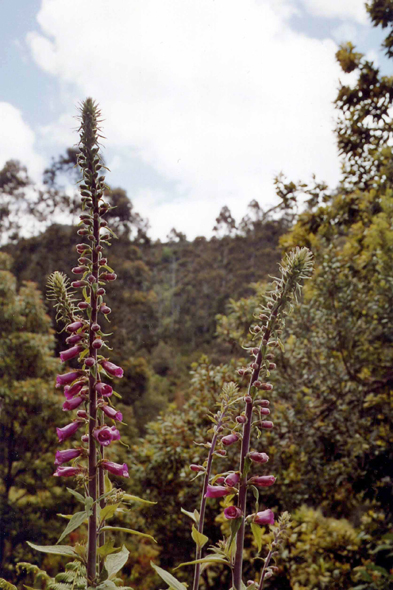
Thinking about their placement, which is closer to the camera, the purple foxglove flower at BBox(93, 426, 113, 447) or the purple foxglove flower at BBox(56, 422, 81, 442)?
the purple foxglove flower at BBox(93, 426, 113, 447)

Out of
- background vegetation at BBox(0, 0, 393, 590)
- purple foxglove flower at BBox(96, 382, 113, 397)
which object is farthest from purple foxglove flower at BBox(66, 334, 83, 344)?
background vegetation at BBox(0, 0, 393, 590)

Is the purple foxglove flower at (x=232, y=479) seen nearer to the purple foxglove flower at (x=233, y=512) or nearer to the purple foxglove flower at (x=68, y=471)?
the purple foxglove flower at (x=233, y=512)

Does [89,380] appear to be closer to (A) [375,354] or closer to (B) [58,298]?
(B) [58,298]


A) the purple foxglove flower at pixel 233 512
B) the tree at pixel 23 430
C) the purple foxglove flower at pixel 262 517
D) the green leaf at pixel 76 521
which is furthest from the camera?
the tree at pixel 23 430

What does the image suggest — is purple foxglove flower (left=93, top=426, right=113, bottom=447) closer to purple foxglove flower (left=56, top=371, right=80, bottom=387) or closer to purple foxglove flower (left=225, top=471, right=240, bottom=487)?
purple foxglove flower (left=56, top=371, right=80, bottom=387)

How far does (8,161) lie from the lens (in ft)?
52.5

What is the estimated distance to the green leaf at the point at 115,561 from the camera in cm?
108

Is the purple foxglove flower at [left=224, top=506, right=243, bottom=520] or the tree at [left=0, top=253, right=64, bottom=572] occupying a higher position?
the purple foxglove flower at [left=224, top=506, right=243, bottom=520]

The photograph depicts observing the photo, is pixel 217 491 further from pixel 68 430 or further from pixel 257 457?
pixel 68 430

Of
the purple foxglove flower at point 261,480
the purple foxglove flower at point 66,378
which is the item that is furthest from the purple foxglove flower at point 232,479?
the purple foxglove flower at point 66,378

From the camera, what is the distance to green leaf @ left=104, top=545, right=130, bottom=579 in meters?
1.08

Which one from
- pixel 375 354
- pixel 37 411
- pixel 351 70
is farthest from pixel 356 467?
pixel 37 411

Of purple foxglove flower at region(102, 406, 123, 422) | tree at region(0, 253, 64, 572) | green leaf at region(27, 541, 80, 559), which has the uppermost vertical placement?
purple foxglove flower at region(102, 406, 123, 422)

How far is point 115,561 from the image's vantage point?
3.67 feet
